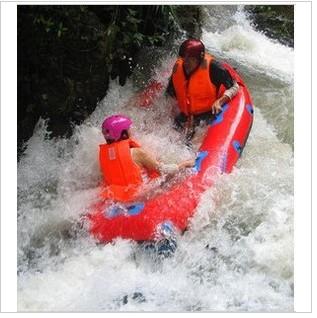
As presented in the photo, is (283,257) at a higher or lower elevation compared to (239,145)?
lower

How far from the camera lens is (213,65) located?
227 inches

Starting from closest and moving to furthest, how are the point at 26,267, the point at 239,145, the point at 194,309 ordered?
1. the point at 194,309
2. the point at 26,267
3. the point at 239,145

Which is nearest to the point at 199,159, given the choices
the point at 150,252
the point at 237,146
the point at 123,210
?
the point at 237,146

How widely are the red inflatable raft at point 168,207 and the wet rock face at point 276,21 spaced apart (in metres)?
3.46

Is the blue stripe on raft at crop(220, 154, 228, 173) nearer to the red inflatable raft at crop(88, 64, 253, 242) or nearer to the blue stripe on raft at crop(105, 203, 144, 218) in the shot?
the red inflatable raft at crop(88, 64, 253, 242)

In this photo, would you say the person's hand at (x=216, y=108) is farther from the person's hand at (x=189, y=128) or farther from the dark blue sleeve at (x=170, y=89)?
the dark blue sleeve at (x=170, y=89)

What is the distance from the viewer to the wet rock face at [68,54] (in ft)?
16.3

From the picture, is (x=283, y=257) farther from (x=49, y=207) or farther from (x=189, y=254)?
(x=49, y=207)

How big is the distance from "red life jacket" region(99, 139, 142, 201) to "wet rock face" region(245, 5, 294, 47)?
431 centimetres

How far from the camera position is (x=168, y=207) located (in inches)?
186

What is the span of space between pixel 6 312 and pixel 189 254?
157cm

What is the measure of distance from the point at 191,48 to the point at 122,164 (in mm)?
1454

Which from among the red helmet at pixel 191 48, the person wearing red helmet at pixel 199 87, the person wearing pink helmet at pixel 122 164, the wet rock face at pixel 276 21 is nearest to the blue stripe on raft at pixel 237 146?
the person wearing red helmet at pixel 199 87
